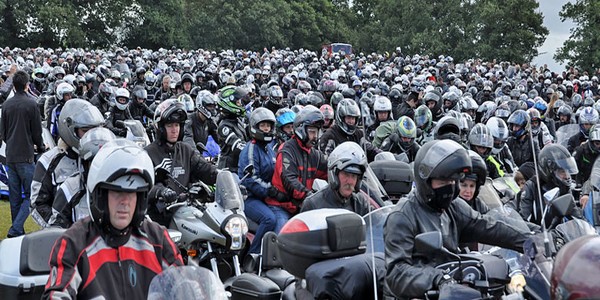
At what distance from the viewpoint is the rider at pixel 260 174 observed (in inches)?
336

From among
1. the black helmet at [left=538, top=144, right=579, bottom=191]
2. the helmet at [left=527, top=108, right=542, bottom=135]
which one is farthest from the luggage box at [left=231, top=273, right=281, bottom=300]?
the helmet at [left=527, top=108, right=542, bottom=135]

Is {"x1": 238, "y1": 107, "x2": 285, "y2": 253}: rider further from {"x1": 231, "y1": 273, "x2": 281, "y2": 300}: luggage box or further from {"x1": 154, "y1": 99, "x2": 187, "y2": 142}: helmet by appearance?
{"x1": 231, "y1": 273, "x2": 281, "y2": 300}: luggage box

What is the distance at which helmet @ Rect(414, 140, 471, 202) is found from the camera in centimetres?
422

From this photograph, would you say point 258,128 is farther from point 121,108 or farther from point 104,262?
point 121,108

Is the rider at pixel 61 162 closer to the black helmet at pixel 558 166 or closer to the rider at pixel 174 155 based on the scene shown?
the rider at pixel 174 155

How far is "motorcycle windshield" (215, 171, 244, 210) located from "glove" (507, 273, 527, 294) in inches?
135

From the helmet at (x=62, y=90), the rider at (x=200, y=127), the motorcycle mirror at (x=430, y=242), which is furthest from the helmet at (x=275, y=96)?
the motorcycle mirror at (x=430, y=242)

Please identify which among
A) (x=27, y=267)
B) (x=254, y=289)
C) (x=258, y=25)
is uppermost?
(x=258, y=25)

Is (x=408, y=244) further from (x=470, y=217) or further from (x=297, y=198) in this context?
(x=297, y=198)

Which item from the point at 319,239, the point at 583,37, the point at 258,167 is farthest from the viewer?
the point at 583,37

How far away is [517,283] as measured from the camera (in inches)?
152

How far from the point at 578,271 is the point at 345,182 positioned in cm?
391

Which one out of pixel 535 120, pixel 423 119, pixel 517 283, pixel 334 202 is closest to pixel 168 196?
pixel 334 202

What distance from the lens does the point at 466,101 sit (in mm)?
19969
